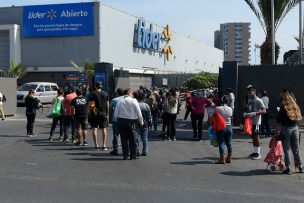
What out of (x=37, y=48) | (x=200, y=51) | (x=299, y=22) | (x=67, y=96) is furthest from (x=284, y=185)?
(x=200, y=51)

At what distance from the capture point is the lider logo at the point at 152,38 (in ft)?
169

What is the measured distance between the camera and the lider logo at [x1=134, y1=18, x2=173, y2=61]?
2030 inches

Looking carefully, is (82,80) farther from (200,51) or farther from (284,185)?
(200,51)

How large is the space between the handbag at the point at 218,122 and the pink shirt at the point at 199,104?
4.80m

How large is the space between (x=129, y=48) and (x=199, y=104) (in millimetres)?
34454

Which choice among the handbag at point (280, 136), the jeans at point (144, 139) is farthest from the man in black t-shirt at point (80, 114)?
the handbag at point (280, 136)

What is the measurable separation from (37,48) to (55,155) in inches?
1330

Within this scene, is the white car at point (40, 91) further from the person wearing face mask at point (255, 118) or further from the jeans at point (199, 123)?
the person wearing face mask at point (255, 118)

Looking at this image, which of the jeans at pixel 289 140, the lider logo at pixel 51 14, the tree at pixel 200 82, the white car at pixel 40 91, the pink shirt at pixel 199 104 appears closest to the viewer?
the jeans at pixel 289 140

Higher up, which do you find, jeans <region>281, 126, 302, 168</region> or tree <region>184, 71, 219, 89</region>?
tree <region>184, 71, 219, 89</region>

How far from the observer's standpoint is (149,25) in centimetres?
5538

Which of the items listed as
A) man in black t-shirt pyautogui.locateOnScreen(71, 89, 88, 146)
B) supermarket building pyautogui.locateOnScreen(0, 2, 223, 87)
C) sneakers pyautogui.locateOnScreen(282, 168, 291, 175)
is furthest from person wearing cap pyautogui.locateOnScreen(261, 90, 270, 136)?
supermarket building pyautogui.locateOnScreen(0, 2, 223, 87)

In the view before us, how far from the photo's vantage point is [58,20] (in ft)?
145

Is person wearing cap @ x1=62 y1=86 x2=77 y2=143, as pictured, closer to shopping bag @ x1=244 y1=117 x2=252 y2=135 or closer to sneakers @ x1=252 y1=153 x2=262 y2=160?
shopping bag @ x1=244 y1=117 x2=252 y2=135
